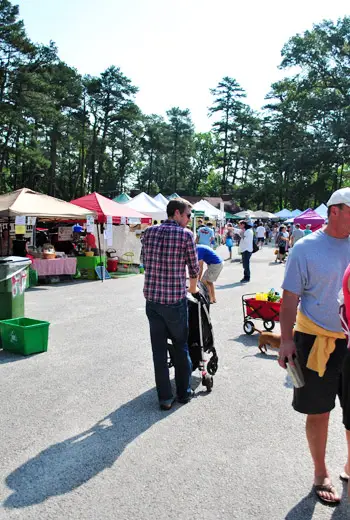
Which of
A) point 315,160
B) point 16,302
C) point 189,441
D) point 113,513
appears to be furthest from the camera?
point 315,160

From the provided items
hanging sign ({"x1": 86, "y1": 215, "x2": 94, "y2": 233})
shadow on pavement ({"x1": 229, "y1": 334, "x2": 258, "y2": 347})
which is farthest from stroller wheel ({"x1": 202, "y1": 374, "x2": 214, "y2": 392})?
hanging sign ({"x1": 86, "y1": 215, "x2": 94, "y2": 233})

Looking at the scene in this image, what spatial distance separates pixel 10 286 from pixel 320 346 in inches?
193

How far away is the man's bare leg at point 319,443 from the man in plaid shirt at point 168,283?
159 cm

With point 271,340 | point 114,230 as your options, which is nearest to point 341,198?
point 271,340

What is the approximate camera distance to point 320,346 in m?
2.77

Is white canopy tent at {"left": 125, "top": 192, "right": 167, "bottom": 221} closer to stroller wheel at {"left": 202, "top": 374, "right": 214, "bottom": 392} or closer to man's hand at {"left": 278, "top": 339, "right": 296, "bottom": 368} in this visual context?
stroller wheel at {"left": 202, "top": 374, "right": 214, "bottom": 392}

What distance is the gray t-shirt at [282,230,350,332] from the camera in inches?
109

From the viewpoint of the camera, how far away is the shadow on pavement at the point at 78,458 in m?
3.00

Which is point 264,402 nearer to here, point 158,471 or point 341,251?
point 158,471

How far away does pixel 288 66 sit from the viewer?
180ft

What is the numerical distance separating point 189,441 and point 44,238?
14.8 meters

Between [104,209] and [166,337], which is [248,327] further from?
[104,209]

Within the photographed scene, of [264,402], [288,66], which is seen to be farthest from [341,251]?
[288,66]

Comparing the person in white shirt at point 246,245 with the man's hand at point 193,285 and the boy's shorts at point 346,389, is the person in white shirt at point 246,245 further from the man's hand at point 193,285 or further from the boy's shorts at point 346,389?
the boy's shorts at point 346,389
